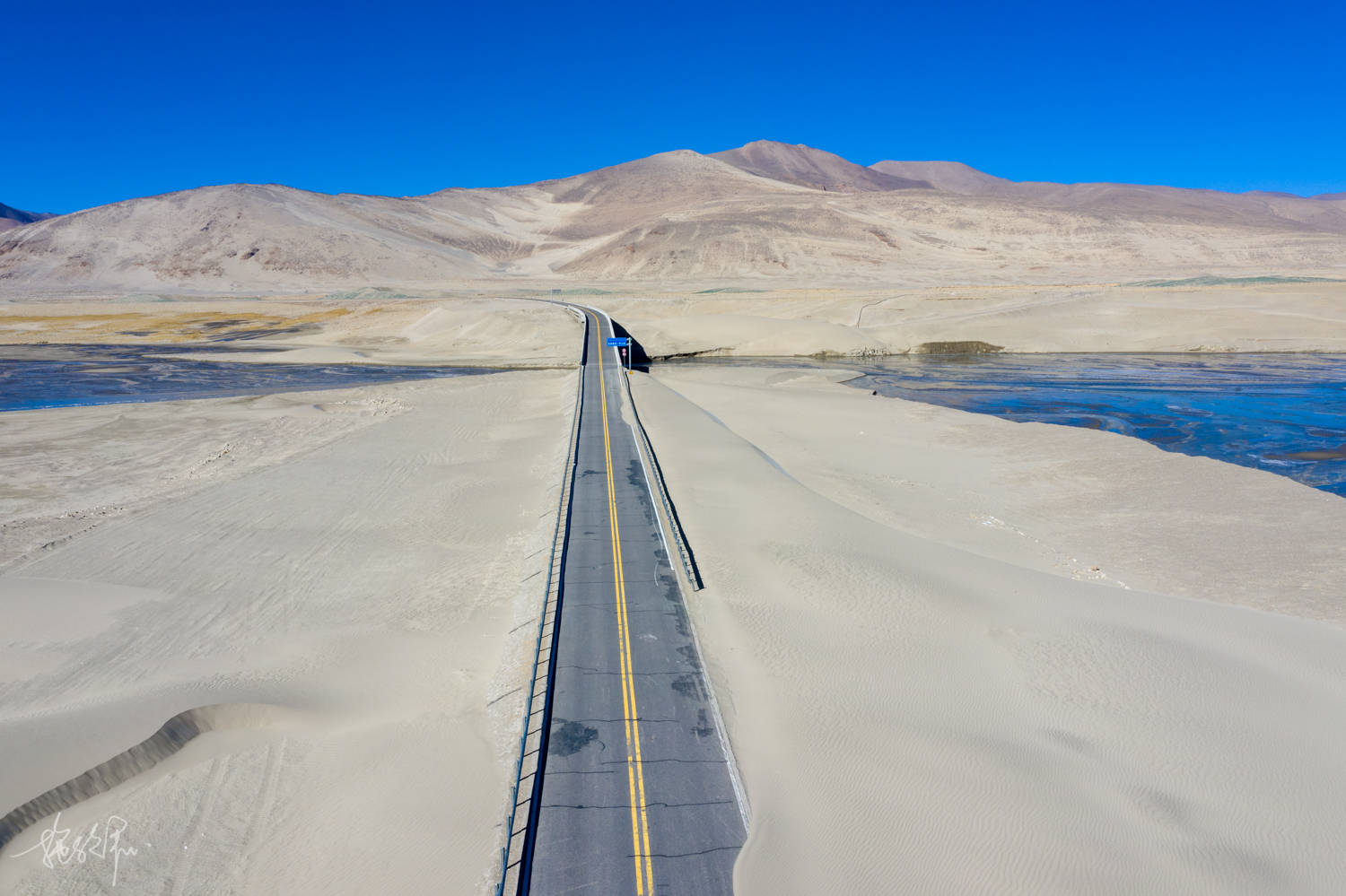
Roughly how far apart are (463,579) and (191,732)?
822 cm

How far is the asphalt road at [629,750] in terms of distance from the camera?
1102cm

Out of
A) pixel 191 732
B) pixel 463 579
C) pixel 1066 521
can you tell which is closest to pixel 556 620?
pixel 463 579

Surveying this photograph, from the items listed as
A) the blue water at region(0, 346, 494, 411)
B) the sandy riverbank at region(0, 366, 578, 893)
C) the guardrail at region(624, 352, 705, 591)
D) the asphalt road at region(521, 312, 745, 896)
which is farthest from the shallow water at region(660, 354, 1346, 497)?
the blue water at region(0, 346, 494, 411)

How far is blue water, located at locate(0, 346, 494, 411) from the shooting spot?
53.4 metres

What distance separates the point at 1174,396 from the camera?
163 ft

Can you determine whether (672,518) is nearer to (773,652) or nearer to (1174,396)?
(773,652)

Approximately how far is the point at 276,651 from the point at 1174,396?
52887 mm

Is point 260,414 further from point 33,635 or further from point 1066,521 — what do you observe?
point 1066,521

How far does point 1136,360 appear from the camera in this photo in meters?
67.9

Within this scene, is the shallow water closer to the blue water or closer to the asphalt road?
the asphalt road

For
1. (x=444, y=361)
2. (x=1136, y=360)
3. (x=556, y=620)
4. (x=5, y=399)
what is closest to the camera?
(x=556, y=620)

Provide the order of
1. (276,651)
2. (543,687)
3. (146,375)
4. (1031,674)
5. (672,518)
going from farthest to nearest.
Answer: (146,375), (672,518), (276,651), (1031,674), (543,687)

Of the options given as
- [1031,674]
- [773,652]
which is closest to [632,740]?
[773,652]

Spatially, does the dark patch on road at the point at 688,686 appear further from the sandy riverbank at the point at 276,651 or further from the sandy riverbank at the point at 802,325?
the sandy riverbank at the point at 802,325
